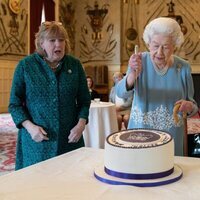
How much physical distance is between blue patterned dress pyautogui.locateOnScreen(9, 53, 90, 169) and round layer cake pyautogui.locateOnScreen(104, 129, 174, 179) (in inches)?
38.7

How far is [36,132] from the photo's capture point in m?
2.17

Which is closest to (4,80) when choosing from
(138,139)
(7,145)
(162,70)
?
(7,145)

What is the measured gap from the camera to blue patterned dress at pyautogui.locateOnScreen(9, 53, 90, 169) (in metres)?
A: 2.32

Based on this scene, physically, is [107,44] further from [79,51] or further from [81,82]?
[81,82]

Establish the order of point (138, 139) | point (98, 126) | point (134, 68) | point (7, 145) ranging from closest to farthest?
point (138, 139), point (134, 68), point (98, 126), point (7, 145)

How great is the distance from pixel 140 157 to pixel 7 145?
5134 millimetres

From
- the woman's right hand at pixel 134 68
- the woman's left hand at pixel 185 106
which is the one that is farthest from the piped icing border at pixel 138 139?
the woman's right hand at pixel 134 68

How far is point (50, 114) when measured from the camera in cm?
232

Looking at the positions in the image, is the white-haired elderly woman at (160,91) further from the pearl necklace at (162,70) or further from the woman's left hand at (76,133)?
the woman's left hand at (76,133)

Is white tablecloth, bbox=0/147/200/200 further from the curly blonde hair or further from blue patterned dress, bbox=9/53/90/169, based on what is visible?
the curly blonde hair

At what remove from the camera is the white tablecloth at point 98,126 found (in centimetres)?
526

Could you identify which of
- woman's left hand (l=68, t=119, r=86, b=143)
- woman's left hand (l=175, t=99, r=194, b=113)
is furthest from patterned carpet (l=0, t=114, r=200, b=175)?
woman's left hand (l=68, t=119, r=86, b=143)

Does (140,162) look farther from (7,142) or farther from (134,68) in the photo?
(7,142)

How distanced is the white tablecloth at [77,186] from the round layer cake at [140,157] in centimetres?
6
